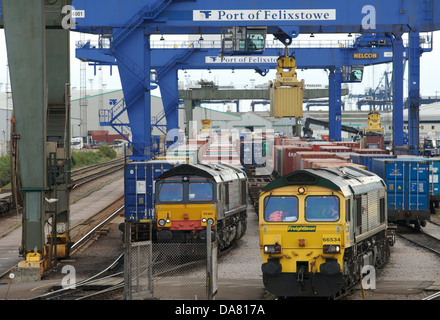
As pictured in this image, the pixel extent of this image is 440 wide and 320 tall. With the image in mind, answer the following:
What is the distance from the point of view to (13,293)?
57.1 feet

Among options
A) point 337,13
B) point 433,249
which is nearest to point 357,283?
point 433,249

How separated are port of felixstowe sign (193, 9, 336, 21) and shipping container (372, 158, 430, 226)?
7.58 m

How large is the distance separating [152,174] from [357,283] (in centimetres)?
1039

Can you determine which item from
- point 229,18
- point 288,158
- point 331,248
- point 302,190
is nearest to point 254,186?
point 288,158

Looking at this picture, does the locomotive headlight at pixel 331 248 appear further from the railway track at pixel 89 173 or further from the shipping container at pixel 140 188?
the railway track at pixel 89 173

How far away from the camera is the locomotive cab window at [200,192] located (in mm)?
21844

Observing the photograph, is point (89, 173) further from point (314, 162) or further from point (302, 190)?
point (302, 190)

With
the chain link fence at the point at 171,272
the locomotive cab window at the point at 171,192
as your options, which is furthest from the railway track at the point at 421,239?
the locomotive cab window at the point at 171,192

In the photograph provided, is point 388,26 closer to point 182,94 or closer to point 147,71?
point 147,71

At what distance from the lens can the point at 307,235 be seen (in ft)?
50.6

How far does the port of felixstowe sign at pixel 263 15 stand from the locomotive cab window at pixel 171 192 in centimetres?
1186

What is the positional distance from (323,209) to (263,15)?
17438 millimetres

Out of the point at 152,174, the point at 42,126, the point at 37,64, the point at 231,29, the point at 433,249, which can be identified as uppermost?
the point at 231,29

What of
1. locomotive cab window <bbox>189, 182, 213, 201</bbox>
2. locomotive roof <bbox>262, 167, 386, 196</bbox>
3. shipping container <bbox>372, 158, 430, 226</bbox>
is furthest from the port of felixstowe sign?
locomotive roof <bbox>262, 167, 386, 196</bbox>
